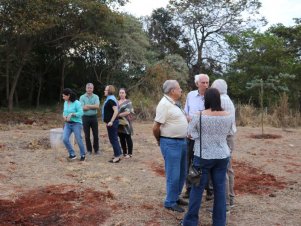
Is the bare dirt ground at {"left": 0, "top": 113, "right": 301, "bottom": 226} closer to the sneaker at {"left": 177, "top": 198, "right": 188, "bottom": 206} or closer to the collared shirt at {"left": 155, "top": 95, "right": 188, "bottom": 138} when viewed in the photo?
the sneaker at {"left": 177, "top": 198, "right": 188, "bottom": 206}

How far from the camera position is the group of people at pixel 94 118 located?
804 cm

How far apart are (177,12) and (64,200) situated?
25.6 m

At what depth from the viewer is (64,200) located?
558cm

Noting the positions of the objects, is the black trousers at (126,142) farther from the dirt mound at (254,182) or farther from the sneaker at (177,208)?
the sneaker at (177,208)

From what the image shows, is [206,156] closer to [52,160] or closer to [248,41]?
[52,160]

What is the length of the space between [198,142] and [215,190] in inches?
21.8

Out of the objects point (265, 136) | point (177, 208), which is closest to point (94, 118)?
point (177, 208)

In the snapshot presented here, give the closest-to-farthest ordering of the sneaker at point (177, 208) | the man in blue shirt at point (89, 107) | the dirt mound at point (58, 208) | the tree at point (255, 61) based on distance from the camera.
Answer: the dirt mound at point (58, 208) < the sneaker at point (177, 208) < the man in blue shirt at point (89, 107) < the tree at point (255, 61)

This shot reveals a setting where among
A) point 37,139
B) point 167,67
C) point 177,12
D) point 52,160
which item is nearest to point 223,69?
point 177,12

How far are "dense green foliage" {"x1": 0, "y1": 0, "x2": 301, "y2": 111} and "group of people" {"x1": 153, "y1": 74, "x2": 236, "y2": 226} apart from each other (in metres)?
11.7

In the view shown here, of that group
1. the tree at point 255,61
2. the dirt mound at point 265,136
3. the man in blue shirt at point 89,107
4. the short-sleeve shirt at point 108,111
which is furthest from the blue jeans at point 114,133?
the tree at point 255,61

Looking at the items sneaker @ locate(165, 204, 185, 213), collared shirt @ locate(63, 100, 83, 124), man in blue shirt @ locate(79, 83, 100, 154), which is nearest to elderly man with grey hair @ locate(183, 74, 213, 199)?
sneaker @ locate(165, 204, 185, 213)

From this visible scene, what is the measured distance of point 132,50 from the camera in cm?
2222

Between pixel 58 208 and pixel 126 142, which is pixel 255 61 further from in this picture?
pixel 58 208
